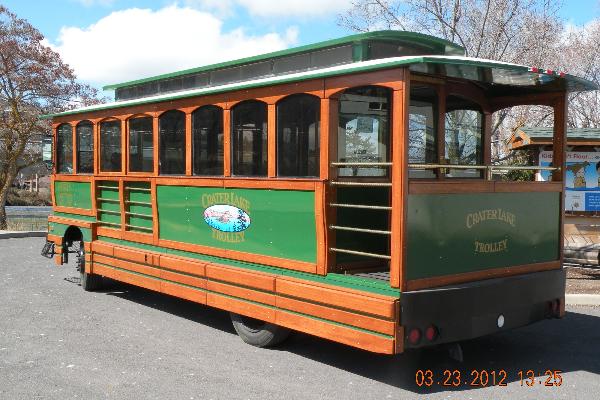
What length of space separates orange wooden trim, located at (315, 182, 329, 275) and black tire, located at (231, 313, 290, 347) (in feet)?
3.40

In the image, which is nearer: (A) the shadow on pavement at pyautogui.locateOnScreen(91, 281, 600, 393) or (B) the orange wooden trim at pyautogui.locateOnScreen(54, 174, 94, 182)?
(A) the shadow on pavement at pyautogui.locateOnScreen(91, 281, 600, 393)

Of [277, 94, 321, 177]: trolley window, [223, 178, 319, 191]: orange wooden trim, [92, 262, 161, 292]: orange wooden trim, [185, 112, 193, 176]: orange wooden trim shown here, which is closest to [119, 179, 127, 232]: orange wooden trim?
[92, 262, 161, 292]: orange wooden trim

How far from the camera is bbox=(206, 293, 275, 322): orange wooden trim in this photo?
601 centimetres

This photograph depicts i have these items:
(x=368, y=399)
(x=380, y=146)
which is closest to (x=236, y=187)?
(x=380, y=146)

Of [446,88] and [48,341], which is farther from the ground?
[446,88]

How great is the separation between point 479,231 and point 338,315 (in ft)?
4.75

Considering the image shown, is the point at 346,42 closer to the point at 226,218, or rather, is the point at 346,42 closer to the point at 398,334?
the point at 226,218

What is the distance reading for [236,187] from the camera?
639cm

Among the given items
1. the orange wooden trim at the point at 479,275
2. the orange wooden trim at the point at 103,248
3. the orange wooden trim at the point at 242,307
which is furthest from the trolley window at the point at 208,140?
the orange wooden trim at the point at 479,275

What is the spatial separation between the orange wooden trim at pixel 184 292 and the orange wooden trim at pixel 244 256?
448 mm

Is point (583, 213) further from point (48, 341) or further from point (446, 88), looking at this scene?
point (48, 341)

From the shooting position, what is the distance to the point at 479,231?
545 centimetres

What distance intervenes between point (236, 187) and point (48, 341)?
8.51 feet

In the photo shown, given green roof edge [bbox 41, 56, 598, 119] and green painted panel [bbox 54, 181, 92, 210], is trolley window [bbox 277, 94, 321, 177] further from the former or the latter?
green painted panel [bbox 54, 181, 92, 210]
